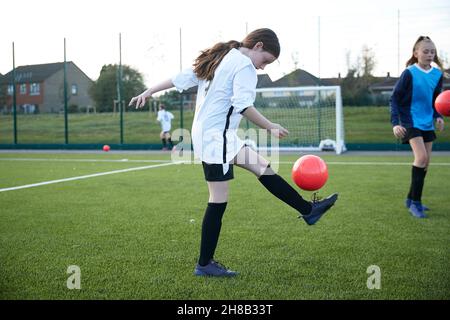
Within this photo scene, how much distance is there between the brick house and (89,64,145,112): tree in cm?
64

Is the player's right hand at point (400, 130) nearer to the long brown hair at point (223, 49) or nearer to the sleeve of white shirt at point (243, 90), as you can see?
the long brown hair at point (223, 49)

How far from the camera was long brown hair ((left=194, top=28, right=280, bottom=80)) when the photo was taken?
11.0ft

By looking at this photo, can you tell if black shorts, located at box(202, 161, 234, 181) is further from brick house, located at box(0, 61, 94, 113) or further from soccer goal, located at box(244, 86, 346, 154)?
A: brick house, located at box(0, 61, 94, 113)

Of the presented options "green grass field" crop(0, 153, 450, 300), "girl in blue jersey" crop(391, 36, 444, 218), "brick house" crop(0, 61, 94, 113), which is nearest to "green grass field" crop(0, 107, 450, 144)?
"brick house" crop(0, 61, 94, 113)

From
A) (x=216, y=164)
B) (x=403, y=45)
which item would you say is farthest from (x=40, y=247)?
(x=403, y=45)

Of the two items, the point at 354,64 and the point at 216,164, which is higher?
the point at 354,64

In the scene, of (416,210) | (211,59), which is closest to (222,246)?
(211,59)

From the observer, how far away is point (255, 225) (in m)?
5.13

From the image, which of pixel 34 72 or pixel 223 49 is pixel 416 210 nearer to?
pixel 223 49

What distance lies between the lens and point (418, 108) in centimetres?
590

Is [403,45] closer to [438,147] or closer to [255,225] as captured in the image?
[438,147]

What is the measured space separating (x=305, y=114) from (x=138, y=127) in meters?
8.65

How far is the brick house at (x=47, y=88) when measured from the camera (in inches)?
884
